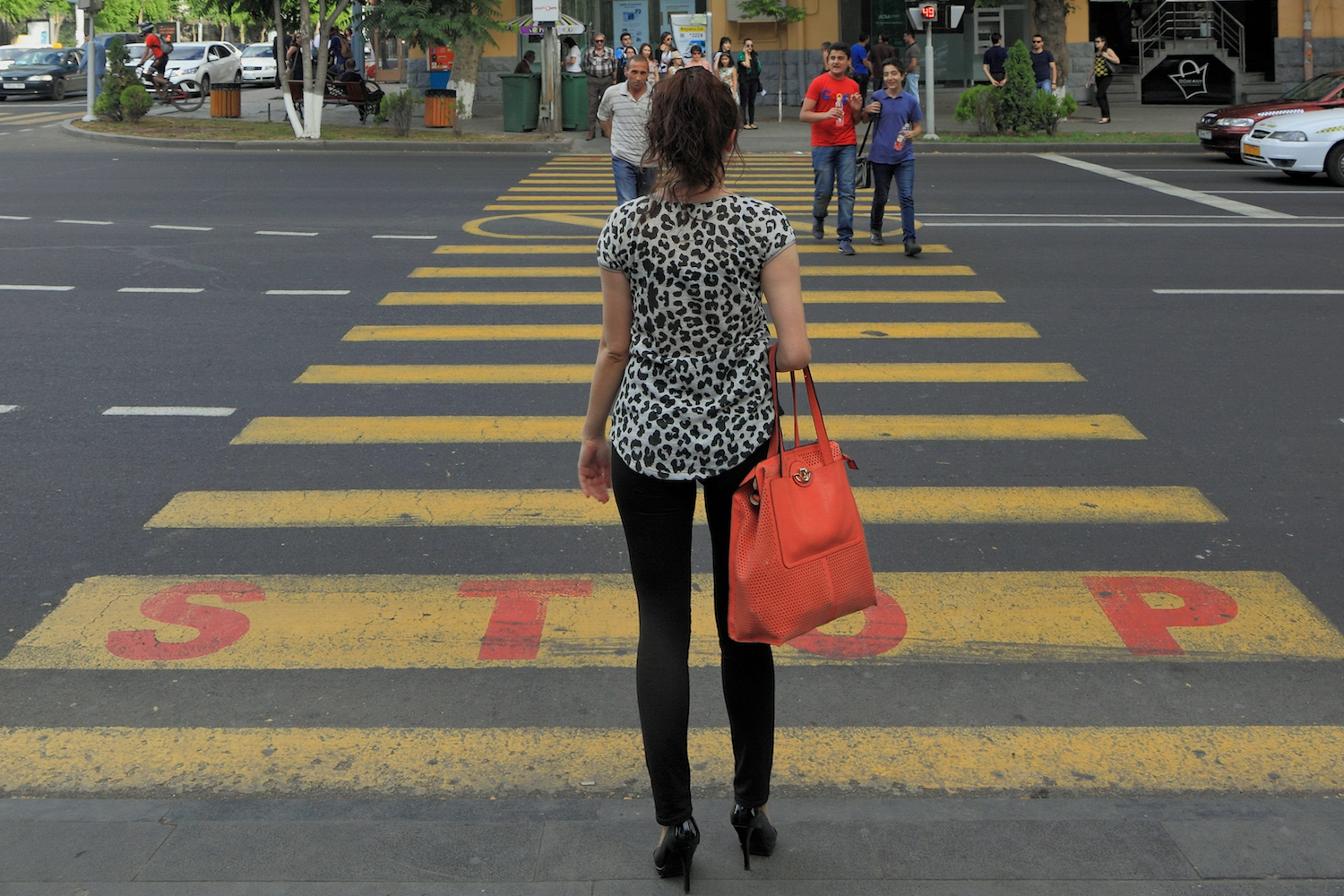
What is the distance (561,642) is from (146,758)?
1.45 m

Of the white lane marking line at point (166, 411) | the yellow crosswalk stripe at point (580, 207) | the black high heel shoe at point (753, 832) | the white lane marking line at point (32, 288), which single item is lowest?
the black high heel shoe at point (753, 832)

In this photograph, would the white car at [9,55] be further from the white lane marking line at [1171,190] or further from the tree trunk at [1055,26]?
the white lane marking line at [1171,190]

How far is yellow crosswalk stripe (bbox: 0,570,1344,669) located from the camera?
4820 millimetres

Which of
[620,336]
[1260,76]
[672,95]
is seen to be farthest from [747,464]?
[1260,76]

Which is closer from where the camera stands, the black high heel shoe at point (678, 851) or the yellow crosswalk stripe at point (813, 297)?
the black high heel shoe at point (678, 851)

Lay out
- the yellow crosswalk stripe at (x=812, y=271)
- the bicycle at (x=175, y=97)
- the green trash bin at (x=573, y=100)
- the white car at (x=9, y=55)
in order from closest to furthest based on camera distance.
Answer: the yellow crosswalk stripe at (x=812, y=271) → the green trash bin at (x=573, y=100) → the bicycle at (x=175, y=97) → the white car at (x=9, y=55)

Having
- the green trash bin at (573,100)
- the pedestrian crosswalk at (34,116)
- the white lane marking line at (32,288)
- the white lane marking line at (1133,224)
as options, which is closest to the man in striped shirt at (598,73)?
the green trash bin at (573,100)

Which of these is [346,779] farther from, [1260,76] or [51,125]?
[1260,76]

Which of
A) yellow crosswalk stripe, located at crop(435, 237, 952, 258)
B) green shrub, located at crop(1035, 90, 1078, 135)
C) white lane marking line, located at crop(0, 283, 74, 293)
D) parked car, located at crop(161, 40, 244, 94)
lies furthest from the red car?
parked car, located at crop(161, 40, 244, 94)

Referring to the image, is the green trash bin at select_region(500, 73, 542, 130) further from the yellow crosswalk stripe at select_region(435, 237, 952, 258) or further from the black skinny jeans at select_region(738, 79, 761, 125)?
the yellow crosswalk stripe at select_region(435, 237, 952, 258)

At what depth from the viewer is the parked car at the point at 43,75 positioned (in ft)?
135

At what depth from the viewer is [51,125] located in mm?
30156

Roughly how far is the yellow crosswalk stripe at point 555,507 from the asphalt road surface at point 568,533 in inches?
1.0

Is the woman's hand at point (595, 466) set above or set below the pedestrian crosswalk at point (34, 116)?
below
